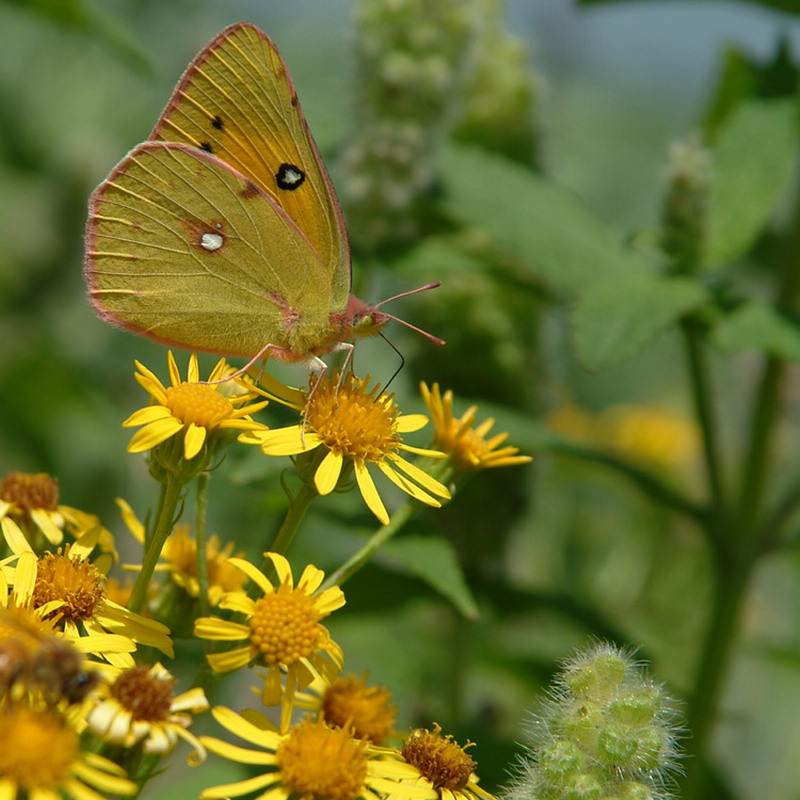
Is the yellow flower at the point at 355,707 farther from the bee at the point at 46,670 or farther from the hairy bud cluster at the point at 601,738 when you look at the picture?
the bee at the point at 46,670

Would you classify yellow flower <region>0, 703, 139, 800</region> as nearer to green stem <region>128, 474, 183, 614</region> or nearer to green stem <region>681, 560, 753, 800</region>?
green stem <region>128, 474, 183, 614</region>

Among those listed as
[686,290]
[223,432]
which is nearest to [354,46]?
[686,290]

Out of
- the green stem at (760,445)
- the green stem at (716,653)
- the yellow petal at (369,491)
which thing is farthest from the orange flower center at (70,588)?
the green stem at (760,445)

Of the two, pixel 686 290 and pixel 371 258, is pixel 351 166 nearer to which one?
pixel 371 258

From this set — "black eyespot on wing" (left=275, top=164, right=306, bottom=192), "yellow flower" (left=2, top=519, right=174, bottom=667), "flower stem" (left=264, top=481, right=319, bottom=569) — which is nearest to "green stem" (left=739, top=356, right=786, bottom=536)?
"black eyespot on wing" (left=275, top=164, right=306, bottom=192)

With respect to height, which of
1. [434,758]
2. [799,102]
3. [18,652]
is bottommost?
[434,758]

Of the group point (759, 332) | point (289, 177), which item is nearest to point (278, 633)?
point (289, 177)
